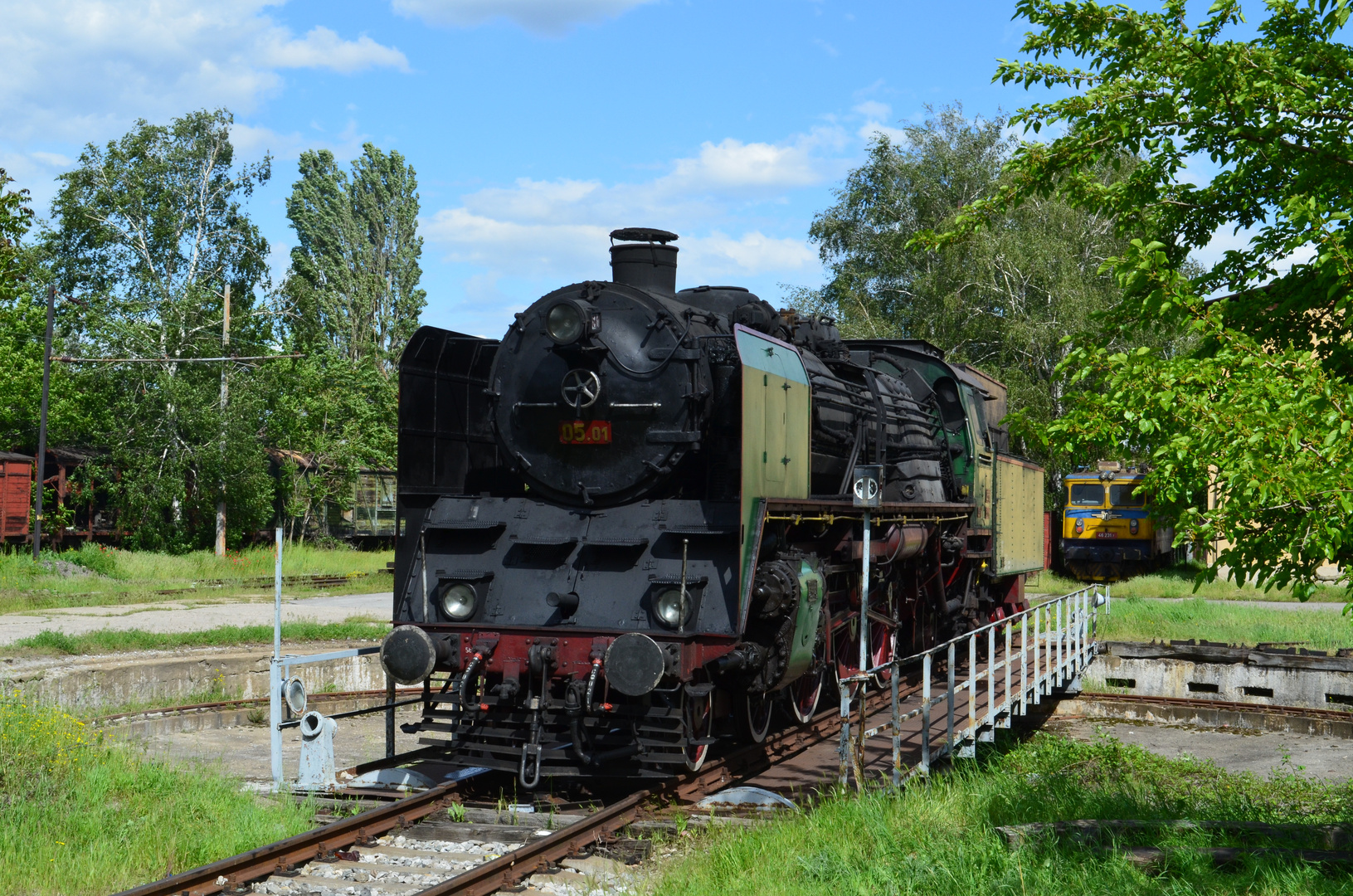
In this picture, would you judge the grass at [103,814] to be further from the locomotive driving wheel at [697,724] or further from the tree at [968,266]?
the tree at [968,266]

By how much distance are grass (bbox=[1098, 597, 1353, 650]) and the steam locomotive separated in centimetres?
1018

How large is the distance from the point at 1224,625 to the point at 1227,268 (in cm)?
1453

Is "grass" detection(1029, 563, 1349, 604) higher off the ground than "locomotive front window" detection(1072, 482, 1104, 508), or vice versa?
"locomotive front window" detection(1072, 482, 1104, 508)

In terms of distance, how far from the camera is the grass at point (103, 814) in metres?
5.91

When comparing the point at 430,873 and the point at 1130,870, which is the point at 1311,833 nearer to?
the point at 1130,870

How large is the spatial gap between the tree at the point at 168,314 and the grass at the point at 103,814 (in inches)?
783

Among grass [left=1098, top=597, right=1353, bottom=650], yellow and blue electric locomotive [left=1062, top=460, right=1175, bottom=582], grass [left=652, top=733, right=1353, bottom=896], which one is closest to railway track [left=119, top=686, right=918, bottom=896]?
grass [left=652, top=733, right=1353, bottom=896]

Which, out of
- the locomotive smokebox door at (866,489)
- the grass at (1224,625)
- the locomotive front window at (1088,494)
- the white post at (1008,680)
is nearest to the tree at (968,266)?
the locomotive front window at (1088,494)

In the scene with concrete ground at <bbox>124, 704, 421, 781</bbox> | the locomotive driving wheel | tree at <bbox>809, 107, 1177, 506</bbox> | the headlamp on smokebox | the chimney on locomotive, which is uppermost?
tree at <bbox>809, 107, 1177, 506</bbox>

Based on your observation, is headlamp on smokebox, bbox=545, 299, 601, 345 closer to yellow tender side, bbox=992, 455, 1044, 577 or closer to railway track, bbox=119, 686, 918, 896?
railway track, bbox=119, 686, 918, 896

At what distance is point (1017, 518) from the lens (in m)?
15.0

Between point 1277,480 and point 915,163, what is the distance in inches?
1227

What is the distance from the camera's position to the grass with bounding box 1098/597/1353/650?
59.4 feet

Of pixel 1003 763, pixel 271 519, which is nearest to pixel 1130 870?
pixel 1003 763
